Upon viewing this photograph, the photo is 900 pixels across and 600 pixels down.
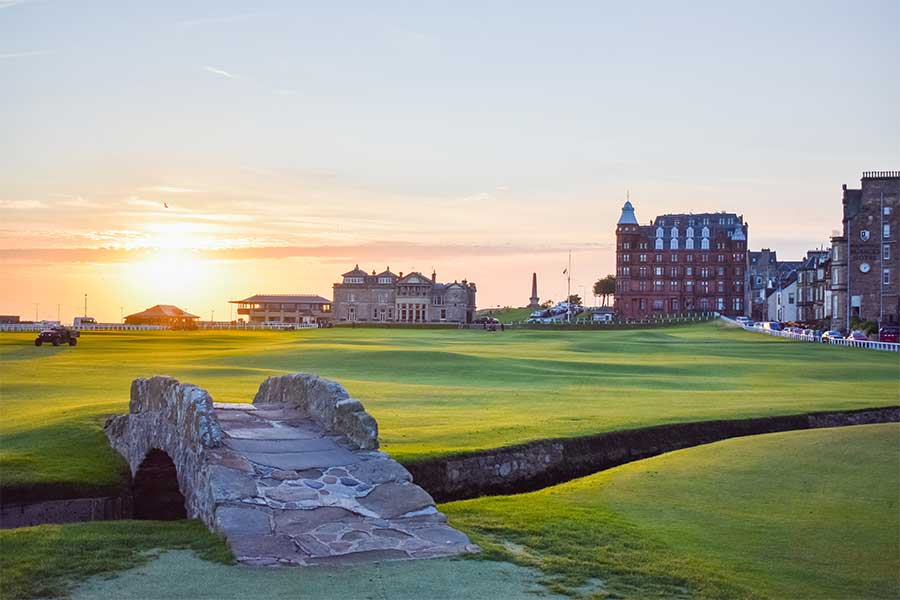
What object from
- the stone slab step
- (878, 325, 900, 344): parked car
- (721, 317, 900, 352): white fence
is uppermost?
(878, 325, 900, 344): parked car

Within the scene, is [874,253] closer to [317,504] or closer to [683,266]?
[683,266]

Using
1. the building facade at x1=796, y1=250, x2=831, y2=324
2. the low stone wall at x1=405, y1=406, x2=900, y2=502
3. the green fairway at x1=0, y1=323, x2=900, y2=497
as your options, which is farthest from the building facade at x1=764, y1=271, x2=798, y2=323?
the low stone wall at x1=405, y1=406, x2=900, y2=502

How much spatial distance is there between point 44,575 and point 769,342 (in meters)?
83.0

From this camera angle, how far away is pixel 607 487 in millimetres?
19875

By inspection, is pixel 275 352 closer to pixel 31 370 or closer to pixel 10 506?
pixel 31 370

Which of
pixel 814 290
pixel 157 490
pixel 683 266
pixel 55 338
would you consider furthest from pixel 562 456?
pixel 683 266

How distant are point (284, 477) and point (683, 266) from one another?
171541mm

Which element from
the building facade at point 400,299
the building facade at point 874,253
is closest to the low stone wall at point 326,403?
the building facade at point 874,253

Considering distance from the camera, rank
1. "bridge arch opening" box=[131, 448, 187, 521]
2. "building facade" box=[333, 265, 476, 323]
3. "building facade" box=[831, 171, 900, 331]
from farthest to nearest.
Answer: "building facade" box=[333, 265, 476, 323], "building facade" box=[831, 171, 900, 331], "bridge arch opening" box=[131, 448, 187, 521]

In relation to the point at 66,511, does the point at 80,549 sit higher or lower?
higher

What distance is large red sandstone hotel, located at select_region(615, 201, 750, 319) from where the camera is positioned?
180875mm

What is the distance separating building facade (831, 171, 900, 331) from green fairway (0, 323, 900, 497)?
30420 millimetres

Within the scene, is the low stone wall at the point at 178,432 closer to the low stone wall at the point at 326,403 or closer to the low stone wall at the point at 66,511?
the low stone wall at the point at 66,511

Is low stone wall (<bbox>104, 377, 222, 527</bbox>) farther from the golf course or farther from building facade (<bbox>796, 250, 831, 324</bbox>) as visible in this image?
building facade (<bbox>796, 250, 831, 324</bbox>)
